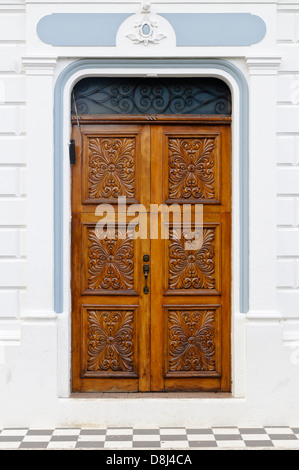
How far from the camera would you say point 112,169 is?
6.42 meters

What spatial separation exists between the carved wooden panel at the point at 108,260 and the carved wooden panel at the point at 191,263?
415 mm

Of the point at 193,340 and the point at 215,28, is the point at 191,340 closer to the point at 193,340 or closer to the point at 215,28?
the point at 193,340

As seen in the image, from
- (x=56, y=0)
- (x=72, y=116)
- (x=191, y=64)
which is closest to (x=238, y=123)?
(x=191, y=64)

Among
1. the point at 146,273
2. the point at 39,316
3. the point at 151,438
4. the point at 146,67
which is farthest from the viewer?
the point at 146,273

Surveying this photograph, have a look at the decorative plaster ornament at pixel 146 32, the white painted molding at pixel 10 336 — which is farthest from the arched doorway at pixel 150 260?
the white painted molding at pixel 10 336

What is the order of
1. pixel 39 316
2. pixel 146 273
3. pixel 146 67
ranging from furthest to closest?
pixel 146 273 → pixel 146 67 → pixel 39 316

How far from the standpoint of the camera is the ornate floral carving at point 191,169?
6.43m

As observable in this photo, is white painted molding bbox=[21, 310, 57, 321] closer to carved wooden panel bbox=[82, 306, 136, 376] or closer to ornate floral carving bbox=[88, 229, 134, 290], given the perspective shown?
carved wooden panel bbox=[82, 306, 136, 376]

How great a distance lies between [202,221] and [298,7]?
230cm

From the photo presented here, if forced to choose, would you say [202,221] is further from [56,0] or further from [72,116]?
[56,0]

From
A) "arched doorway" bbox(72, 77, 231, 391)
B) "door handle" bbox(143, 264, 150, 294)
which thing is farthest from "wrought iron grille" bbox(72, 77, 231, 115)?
"door handle" bbox(143, 264, 150, 294)

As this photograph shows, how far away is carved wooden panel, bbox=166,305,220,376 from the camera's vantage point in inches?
253

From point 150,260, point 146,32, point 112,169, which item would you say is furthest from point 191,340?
point 146,32

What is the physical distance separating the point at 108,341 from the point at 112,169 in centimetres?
174
